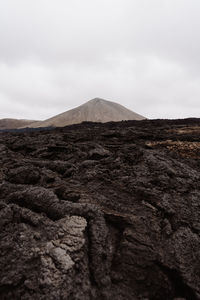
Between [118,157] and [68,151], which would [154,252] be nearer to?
[118,157]

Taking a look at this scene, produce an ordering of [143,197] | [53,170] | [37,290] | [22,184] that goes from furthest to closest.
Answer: [53,170], [22,184], [143,197], [37,290]

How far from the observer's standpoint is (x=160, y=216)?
331 inches

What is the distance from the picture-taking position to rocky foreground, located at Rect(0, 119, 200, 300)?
6.14 m

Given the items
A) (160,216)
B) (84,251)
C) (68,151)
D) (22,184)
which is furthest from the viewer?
(68,151)

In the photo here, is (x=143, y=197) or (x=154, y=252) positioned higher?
(x=143, y=197)

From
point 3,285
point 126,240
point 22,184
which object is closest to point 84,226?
point 126,240

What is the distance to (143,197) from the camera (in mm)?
9281

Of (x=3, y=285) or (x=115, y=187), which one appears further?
(x=115, y=187)

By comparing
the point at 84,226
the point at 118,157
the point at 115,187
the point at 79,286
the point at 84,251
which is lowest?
the point at 79,286

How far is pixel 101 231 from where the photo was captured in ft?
24.1

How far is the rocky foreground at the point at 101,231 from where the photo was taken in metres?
6.14

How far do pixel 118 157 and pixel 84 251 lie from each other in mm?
6713

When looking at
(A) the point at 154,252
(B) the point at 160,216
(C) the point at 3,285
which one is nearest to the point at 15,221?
(C) the point at 3,285

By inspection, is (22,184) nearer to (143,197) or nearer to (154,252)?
(143,197)
